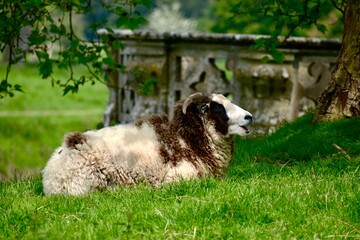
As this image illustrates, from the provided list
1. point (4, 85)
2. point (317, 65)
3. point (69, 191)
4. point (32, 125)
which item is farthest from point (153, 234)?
point (32, 125)

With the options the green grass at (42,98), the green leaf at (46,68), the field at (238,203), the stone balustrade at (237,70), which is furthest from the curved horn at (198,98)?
the green grass at (42,98)

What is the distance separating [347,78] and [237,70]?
3288mm

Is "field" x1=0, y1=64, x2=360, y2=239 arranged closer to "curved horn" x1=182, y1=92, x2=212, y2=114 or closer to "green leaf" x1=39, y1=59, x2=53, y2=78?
"curved horn" x1=182, y1=92, x2=212, y2=114

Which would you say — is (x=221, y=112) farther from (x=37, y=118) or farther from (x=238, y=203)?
(x=37, y=118)

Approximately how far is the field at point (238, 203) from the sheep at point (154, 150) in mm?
245

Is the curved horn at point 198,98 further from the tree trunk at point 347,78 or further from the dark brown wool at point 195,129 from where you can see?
the tree trunk at point 347,78

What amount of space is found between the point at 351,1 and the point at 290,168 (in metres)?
2.87

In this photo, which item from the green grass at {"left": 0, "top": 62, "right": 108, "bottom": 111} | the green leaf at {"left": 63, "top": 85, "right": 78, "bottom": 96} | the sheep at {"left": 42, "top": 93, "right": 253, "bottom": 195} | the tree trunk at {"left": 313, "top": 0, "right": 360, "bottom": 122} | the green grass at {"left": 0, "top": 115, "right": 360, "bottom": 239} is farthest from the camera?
the green grass at {"left": 0, "top": 62, "right": 108, "bottom": 111}

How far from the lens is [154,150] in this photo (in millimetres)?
8484

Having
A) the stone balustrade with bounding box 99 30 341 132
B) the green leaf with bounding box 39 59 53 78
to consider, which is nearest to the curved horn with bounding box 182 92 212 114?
the green leaf with bounding box 39 59 53 78

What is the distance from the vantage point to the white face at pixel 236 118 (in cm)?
859

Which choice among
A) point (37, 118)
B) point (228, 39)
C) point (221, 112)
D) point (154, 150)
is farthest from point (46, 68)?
point (37, 118)

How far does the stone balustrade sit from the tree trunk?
8.00ft

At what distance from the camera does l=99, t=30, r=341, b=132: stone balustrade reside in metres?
13.5
